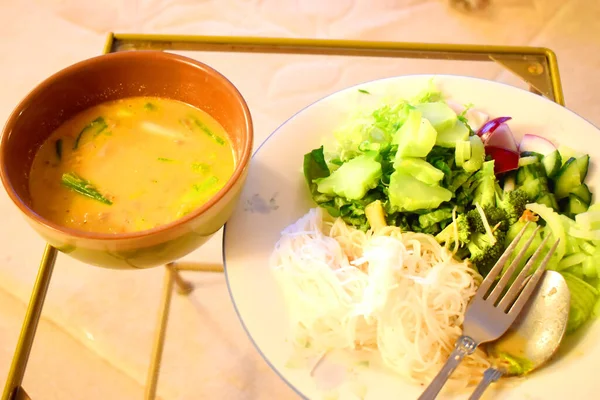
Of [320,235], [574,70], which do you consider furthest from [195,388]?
[574,70]

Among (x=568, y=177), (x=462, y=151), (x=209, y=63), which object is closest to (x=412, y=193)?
(x=462, y=151)

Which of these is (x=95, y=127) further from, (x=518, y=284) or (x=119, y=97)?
(x=518, y=284)

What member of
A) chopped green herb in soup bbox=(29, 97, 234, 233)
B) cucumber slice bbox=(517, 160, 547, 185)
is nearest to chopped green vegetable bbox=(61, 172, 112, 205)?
chopped green herb in soup bbox=(29, 97, 234, 233)

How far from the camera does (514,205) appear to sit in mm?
1271

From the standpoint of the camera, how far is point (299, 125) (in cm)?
141

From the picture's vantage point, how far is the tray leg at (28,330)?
1227mm

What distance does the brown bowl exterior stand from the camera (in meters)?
1.01

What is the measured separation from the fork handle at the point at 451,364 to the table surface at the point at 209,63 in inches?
16.5

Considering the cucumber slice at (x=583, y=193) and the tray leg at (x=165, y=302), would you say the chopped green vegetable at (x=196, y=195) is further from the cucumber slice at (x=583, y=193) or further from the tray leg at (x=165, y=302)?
the cucumber slice at (x=583, y=193)

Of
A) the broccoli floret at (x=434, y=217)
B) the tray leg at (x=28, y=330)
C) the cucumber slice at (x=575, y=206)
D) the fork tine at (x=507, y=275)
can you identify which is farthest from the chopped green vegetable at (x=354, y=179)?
the tray leg at (x=28, y=330)

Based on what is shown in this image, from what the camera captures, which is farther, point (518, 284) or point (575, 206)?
point (575, 206)

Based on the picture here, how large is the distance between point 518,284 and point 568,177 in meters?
0.32

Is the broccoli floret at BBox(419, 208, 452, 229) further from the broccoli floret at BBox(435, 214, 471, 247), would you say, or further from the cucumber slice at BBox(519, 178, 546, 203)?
the cucumber slice at BBox(519, 178, 546, 203)

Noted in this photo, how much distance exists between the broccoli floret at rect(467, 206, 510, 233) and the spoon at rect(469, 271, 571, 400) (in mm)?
147
